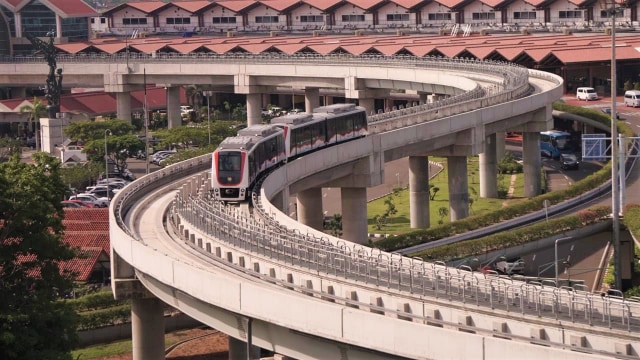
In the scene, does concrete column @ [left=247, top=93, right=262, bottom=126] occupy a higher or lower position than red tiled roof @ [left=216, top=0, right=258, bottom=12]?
lower

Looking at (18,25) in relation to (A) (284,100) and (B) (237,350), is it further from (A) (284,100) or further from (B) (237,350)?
(B) (237,350)

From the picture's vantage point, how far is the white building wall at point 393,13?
489 feet

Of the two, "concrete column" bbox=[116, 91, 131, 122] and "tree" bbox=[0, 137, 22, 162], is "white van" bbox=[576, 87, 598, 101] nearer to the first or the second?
"concrete column" bbox=[116, 91, 131, 122]

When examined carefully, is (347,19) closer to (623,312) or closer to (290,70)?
(290,70)

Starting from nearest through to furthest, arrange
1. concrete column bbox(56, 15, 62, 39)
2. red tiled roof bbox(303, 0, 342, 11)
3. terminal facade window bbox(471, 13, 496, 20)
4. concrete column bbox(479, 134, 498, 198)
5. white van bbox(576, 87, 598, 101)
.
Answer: concrete column bbox(479, 134, 498, 198) < white van bbox(576, 87, 598, 101) < terminal facade window bbox(471, 13, 496, 20) < concrete column bbox(56, 15, 62, 39) < red tiled roof bbox(303, 0, 342, 11)

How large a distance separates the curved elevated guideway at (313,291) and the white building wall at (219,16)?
9512 centimetres

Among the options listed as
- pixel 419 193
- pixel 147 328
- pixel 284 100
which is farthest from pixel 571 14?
pixel 147 328

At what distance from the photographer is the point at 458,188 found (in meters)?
76.5

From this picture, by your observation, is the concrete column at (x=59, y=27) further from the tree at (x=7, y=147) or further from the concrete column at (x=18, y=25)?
the tree at (x=7, y=147)

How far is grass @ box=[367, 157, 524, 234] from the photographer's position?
7621 cm

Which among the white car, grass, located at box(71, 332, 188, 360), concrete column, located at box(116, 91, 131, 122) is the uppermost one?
concrete column, located at box(116, 91, 131, 122)

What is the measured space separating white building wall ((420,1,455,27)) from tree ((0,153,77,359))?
105 m

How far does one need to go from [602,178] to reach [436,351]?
47.0m

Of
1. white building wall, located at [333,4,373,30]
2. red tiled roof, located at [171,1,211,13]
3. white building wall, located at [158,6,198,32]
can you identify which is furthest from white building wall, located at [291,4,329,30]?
white building wall, located at [158,6,198,32]
